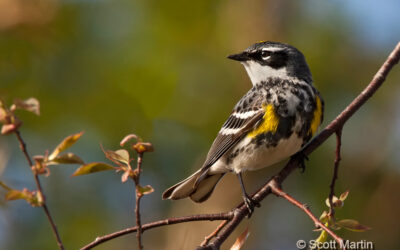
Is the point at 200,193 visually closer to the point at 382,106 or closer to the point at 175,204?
the point at 175,204

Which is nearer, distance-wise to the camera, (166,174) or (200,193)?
(200,193)

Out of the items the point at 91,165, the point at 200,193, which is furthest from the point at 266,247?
the point at 91,165

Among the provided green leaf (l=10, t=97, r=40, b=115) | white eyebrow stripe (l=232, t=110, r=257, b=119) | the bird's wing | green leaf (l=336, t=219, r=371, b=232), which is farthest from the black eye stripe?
green leaf (l=10, t=97, r=40, b=115)

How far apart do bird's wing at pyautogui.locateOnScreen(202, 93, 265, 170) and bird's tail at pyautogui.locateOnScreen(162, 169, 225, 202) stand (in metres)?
0.11

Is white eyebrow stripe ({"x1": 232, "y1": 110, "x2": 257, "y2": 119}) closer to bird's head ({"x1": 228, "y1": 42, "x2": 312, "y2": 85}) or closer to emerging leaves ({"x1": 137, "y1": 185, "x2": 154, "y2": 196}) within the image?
bird's head ({"x1": 228, "y1": 42, "x2": 312, "y2": 85})

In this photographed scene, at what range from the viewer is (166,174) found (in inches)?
201

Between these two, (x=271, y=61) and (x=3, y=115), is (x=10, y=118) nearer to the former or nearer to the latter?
(x=3, y=115)

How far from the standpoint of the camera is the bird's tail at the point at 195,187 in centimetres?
365

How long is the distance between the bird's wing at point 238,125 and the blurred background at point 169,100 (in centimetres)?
73

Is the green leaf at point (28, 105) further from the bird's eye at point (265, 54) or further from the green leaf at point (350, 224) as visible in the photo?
the bird's eye at point (265, 54)

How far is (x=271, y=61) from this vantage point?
162 inches

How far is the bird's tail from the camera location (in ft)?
12.0

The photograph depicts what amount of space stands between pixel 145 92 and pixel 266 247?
1.76 meters

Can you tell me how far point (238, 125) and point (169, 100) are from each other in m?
1.26
